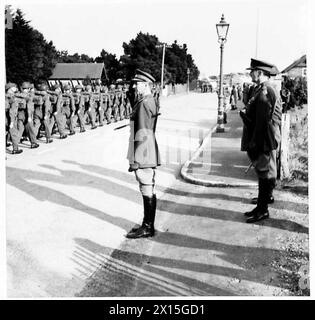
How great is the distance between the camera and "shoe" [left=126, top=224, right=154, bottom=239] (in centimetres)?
491

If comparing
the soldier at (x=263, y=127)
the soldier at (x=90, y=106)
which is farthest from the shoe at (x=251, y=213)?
the soldier at (x=90, y=106)

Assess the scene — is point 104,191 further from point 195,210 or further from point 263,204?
point 263,204

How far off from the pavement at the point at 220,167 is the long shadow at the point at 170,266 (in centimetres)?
255

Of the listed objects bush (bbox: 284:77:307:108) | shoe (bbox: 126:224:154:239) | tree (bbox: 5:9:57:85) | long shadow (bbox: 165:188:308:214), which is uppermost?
tree (bbox: 5:9:57:85)

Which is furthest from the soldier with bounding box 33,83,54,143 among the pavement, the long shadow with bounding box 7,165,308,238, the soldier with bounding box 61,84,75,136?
the pavement

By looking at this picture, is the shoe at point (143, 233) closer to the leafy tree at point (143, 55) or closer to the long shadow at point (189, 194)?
the long shadow at point (189, 194)

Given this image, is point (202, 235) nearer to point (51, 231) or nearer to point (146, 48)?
point (51, 231)

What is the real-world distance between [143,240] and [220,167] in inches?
149

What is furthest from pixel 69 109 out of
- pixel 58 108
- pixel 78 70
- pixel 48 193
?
pixel 78 70

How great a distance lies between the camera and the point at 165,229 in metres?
5.19

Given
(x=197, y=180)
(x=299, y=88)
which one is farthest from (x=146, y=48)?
(x=197, y=180)

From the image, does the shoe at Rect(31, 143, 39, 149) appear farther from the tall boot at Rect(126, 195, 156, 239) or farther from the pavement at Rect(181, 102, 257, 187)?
the tall boot at Rect(126, 195, 156, 239)

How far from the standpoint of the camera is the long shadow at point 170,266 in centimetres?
371

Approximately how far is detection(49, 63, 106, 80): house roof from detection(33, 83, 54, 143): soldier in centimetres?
5797
